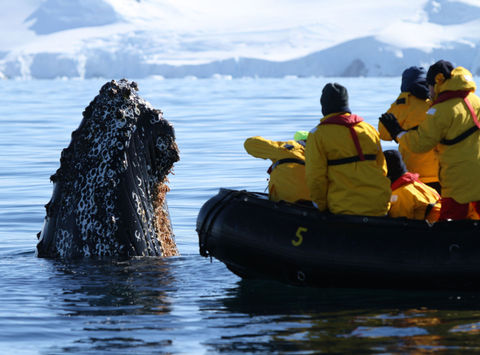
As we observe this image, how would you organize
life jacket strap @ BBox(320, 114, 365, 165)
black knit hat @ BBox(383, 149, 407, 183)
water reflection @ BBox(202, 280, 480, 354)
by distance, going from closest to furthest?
water reflection @ BBox(202, 280, 480, 354) < life jacket strap @ BBox(320, 114, 365, 165) < black knit hat @ BBox(383, 149, 407, 183)

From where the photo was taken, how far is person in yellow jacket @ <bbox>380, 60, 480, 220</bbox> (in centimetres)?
703

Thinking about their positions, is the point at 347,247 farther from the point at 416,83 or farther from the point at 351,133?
the point at 416,83

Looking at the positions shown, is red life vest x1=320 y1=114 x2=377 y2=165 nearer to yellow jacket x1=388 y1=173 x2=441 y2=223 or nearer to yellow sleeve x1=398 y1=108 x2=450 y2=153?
yellow sleeve x1=398 y1=108 x2=450 y2=153

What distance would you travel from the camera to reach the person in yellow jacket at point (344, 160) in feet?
23.0

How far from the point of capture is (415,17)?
200 meters

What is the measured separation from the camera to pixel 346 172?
7031 millimetres

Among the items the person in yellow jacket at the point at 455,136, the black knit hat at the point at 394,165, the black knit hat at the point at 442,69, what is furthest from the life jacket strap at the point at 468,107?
the black knit hat at the point at 394,165

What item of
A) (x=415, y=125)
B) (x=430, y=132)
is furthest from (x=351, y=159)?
(x=415, y=125)

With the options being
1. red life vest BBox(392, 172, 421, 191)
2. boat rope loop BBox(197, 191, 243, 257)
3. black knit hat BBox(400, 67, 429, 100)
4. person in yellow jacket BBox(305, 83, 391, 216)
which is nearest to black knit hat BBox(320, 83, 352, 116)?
person in yellow jacket BBox(305, 83, 391, 216)

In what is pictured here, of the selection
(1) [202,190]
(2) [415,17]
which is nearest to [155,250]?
(1) [202,190]

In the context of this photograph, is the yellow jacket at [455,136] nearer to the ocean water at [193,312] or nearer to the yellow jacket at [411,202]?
the yellow jacket at [411,202]

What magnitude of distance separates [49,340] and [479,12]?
604ft

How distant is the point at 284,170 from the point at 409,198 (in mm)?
1089

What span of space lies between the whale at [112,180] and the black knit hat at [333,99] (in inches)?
64.5
